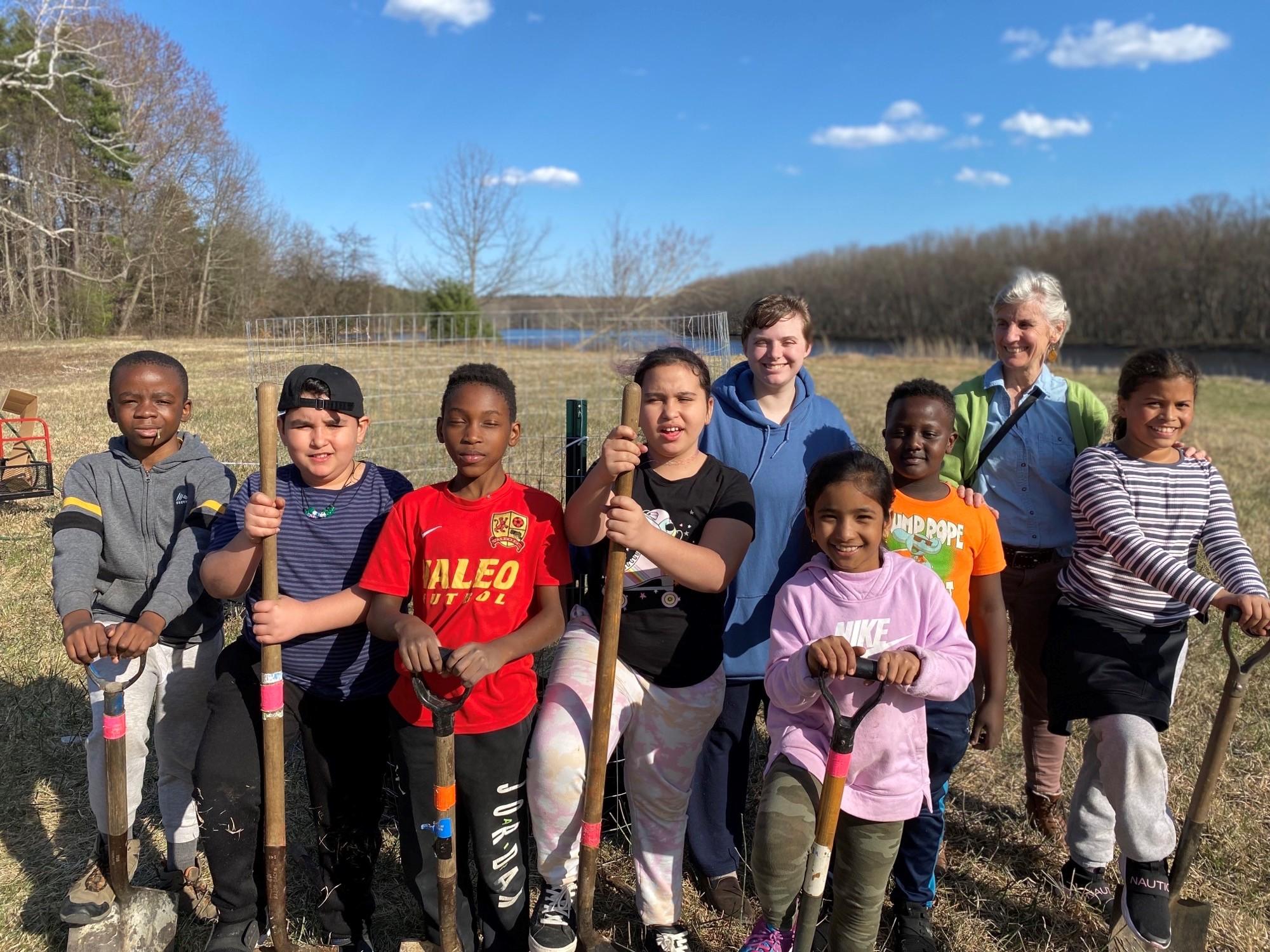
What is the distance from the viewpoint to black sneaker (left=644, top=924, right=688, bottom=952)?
2.65 meters

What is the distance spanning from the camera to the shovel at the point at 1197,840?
2.51m

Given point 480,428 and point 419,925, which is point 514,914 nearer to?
point 419,925

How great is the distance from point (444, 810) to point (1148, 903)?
2.18 m

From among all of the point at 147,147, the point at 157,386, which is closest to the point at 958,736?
the point at 157,386

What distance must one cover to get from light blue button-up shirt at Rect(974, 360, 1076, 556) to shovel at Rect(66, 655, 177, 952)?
10.2ft

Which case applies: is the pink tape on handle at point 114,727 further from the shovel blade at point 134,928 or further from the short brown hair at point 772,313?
the short brown hair at point 772,313

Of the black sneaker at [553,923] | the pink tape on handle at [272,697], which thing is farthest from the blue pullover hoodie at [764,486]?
the pink tape on handle at [272,697]

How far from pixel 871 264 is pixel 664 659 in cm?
6616

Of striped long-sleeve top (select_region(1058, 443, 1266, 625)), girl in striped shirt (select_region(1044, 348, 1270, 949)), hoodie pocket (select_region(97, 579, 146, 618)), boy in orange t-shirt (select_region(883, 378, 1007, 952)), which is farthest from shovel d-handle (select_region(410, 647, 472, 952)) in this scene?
striped long-sleeve top (select_region(1058, 443, 1266, 625))

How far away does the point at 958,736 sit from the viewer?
271 cm

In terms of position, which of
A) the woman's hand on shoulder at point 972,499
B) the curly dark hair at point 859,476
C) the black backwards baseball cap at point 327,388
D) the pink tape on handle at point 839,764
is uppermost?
the black backwards baseball cap at point 327,388

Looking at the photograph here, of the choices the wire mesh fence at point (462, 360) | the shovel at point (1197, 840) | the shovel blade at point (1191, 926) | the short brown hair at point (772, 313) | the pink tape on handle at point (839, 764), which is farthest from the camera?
the wire mesh fence at point (462, 360)

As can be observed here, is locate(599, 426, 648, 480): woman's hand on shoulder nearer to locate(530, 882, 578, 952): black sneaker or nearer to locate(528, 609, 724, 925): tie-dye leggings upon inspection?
locate(528, 609, 724, 925): tie-dye leggings

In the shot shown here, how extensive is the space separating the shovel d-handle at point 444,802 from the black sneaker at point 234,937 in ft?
2.00
